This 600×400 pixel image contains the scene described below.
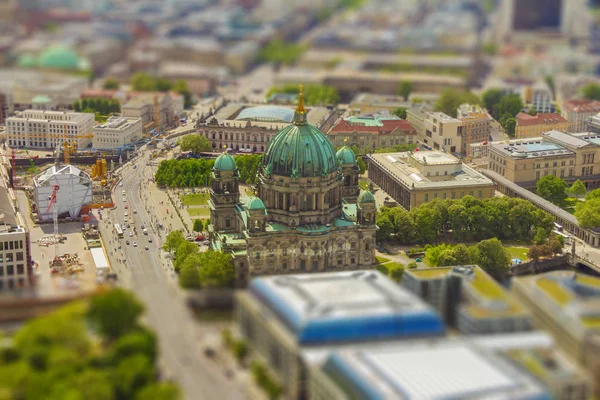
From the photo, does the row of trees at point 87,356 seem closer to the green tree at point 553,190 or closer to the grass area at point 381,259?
the grass area at point 381,259

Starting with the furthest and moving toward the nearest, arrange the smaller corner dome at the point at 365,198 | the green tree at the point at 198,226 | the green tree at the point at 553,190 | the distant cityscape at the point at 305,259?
the green tree at the point at 553,190, the green tree at the point at 198,226, the smaller corner dome at the point at 365,198, the distant cityscape at the point at 305,259

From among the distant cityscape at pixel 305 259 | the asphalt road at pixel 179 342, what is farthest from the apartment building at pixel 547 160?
the asphalt road at pixel 179 342

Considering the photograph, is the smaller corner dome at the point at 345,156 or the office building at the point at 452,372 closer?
the office building at the point at 452,372

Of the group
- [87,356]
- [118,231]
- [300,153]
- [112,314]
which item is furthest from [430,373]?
[118,231]

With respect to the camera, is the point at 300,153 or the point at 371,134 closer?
the point at 300,153

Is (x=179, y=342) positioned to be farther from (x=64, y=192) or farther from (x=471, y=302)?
(x=64, y=192)

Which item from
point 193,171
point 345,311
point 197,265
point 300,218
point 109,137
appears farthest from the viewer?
point 109,137

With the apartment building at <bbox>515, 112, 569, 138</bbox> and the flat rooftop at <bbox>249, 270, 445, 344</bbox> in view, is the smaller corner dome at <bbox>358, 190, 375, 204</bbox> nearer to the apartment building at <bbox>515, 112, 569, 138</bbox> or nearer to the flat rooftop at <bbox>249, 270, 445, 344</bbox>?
the flat rooftop at <bbox>249, 270, 445, 344</bbox>
